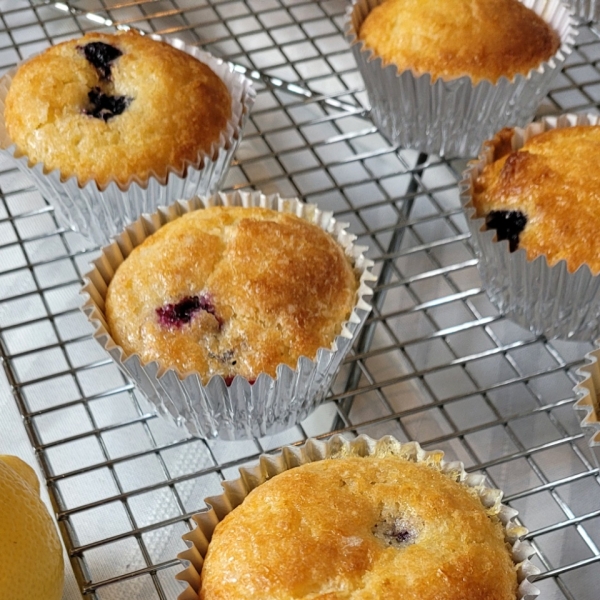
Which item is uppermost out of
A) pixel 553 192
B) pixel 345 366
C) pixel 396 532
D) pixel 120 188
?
pixel 553 192

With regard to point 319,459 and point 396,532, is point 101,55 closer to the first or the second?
point 319,459

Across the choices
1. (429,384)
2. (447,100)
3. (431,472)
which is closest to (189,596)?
(431,472)

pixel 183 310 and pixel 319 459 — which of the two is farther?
pixel 183 310

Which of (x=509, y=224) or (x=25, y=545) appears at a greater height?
(x=509, y=224)

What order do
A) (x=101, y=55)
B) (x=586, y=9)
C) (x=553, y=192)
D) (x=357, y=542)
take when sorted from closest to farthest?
(x=357, y=542)
(x=553, y=192)
(x=101, y=55)
(x=586, y=9)

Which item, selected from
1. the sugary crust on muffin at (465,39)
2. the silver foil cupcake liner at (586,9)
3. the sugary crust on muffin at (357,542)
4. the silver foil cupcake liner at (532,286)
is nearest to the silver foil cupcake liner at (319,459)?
the sugary crust on muffin at (357,542)

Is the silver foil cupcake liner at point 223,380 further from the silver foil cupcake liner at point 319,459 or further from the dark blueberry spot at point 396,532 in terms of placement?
the dark blueberry spot at point 396,532

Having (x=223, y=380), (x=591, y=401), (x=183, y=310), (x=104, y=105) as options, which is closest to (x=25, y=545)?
(x=223, y=380)

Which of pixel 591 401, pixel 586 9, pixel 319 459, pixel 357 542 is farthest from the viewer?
pixel 586 9
